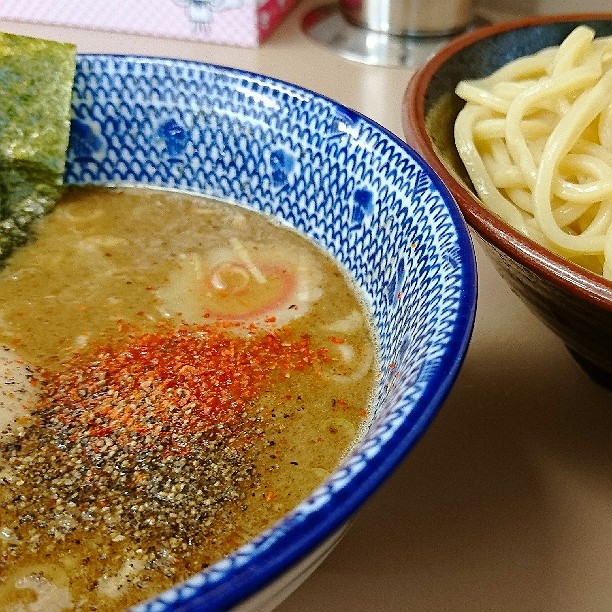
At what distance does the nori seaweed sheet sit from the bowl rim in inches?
18.3

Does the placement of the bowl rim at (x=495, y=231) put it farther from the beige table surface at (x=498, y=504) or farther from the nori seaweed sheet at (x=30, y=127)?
the nori seaweed sheet at (x=30, y=127)

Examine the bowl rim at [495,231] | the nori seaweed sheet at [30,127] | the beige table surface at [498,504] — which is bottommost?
the beige table surface at [498,504]

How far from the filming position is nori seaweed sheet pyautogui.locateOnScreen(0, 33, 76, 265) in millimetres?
1034

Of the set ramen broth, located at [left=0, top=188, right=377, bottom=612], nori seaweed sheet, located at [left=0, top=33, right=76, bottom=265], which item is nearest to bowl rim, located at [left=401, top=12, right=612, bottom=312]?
ramen broth, located at [left=0, top=188, right=377, bottom=612]

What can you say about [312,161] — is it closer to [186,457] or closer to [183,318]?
[183,318]

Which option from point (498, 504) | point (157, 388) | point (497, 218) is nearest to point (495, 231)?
point (497, 218)

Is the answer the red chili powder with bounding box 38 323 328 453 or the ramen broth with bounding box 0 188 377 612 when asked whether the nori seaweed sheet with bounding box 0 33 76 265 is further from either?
the red chili powder with bounding box 38 323 328 453

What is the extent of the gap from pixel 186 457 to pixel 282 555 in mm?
341

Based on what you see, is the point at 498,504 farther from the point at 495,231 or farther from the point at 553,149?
the point at 553,149

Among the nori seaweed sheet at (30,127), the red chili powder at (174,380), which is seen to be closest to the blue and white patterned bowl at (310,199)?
the nori seaweed sheet at (30,127)

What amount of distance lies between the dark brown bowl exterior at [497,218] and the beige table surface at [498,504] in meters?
0.08

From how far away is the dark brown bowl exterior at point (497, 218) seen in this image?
2.15ft

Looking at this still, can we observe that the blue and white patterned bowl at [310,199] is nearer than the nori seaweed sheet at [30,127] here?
Yes

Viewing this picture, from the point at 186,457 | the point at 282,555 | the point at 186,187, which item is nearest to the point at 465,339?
the point at 282,555
